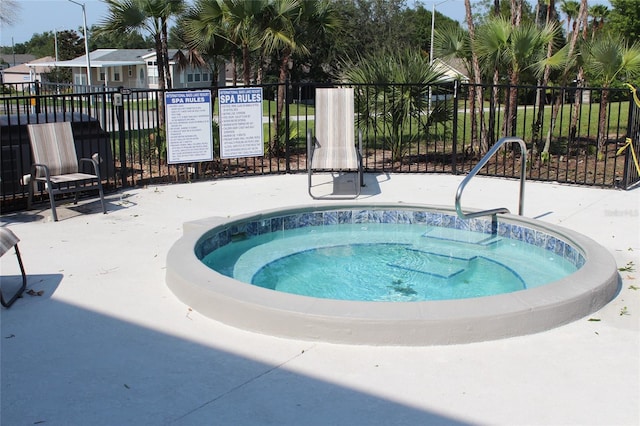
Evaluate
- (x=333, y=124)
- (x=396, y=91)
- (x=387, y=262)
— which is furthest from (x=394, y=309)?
(x=396, y=91)

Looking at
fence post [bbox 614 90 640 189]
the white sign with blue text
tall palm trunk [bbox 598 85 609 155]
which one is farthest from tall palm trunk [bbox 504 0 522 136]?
the white sign with blue text

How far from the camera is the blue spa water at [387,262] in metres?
6.30

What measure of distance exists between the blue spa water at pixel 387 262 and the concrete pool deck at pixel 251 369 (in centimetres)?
89

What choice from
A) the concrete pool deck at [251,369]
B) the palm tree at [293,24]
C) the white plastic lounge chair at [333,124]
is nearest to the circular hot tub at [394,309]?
the concrete pool deck at [251,369]

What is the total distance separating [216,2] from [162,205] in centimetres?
536

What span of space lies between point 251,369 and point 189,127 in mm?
6618

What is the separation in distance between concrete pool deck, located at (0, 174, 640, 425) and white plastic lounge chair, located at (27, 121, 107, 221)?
2003mm

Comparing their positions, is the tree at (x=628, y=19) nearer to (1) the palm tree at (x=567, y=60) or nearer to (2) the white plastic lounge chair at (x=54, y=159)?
(1) the palm tree at (x=567, y=60)

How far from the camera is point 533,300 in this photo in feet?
15.7

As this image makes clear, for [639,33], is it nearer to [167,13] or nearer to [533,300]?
[167,13]

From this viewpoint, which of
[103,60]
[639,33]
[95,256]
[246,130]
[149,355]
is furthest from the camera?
[103,60]

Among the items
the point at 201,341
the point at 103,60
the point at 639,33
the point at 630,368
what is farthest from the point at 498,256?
the point at 103,60

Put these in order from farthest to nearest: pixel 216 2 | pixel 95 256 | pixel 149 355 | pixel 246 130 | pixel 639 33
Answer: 1. pixel 639 33
2. pixel 216 2
3. pixel 246 130
4. pixel 95 256
5. pixel 149 355

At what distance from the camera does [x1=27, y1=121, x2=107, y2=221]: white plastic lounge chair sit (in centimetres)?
A: 812
